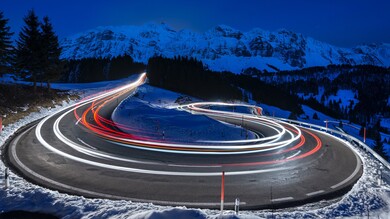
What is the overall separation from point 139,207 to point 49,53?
40.5 metres

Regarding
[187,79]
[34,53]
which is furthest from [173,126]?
[187,79]

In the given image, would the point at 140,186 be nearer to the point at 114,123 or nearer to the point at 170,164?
the point at 170,164

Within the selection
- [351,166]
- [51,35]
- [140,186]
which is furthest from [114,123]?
[51,35]

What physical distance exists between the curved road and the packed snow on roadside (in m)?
0.65

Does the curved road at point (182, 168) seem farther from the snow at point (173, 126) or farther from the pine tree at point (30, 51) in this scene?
the pine tree at point (30, 51)

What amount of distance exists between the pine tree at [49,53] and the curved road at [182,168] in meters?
22.0

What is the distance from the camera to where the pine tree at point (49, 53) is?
4138cm

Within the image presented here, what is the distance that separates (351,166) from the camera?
52.7 ft

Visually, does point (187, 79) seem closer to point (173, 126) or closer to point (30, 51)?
point (30, 51)

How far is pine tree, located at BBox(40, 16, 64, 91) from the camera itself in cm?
4138

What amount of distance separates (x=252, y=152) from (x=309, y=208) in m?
8.29

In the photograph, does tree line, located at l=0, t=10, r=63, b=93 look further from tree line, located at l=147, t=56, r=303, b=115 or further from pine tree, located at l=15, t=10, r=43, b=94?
tree line, located at l=147, t=56, r=303, b=115

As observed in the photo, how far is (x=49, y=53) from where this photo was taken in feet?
139

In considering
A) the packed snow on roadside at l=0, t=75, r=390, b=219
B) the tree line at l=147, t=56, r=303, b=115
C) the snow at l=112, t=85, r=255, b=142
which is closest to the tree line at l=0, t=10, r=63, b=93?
the snow at l=112, t=85, r=255, b=142
